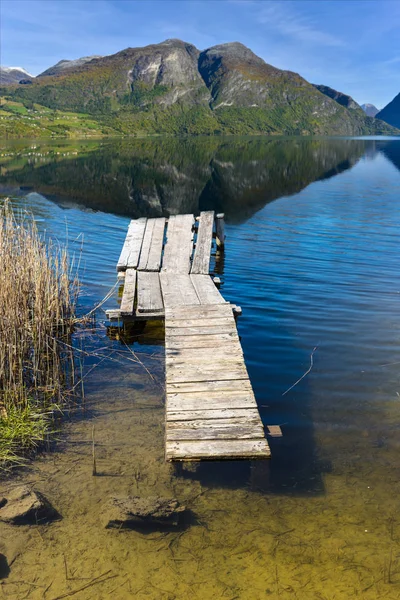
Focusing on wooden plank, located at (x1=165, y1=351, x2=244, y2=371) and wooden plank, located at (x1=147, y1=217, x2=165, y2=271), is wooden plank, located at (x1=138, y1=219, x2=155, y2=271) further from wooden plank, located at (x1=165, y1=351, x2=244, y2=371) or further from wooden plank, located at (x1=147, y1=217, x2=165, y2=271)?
wooden plank, located at (x1=165, y1=351, x2=244, y2=371)

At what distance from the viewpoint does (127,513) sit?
193 inches

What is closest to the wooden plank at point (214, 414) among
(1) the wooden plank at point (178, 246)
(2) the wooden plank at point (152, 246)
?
(1) the wooden plank at point (178, 246)

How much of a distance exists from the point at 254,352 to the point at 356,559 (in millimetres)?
4841

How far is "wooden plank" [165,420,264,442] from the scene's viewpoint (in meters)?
5.81

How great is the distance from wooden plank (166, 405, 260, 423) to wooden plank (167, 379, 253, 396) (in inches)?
17.3

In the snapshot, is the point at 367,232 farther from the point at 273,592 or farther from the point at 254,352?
the point at 273,592

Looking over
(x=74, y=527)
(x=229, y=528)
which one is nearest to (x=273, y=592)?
(x=229, y=528)

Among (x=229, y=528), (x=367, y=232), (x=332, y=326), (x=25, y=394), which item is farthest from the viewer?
(x=367, y=232)

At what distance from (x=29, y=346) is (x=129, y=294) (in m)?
2.98

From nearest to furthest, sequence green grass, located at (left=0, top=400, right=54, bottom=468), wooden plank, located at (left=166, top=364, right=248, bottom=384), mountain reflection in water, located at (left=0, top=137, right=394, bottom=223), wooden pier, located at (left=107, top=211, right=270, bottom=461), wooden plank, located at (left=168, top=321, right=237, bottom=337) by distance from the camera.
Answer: wooden pier, located at (left=107, top=211, right=270, bottom=461)
green grass, located at (left=0, top=400, right=54, bottom=468)
wooden plank, located at (left=166, top=364, right=248, bottom=384)
wooden plank, located at (left=168, top=321, right=237, bottom=337)
mountain reflection in water, located at (left=0, top=137, right=394, bottom=223)

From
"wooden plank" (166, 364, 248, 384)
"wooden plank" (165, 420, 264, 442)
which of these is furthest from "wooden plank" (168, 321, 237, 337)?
"wooden plank" (165, 420, 264, 442)

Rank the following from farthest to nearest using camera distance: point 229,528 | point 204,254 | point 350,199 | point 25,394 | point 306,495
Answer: point 350,199, point 204,254, point 25,394, point 306,495, point 229,528

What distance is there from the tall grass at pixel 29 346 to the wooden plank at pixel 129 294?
3.44 ft

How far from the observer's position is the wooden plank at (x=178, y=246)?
503 inches
